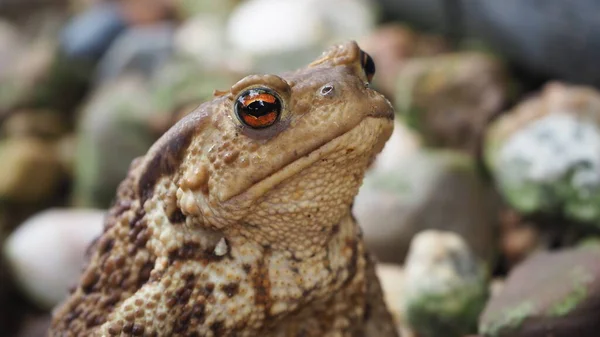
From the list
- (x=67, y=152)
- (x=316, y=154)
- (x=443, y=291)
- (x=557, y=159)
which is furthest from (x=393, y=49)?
(x=316, y=154)

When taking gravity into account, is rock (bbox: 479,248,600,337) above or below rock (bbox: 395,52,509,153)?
below

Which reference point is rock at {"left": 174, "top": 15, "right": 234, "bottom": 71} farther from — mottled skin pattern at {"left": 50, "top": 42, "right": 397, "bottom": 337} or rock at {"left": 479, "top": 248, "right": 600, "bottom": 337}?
mottled skin pattern at {"left": 50, "top": 42, "right": 397, "bottom": 337}

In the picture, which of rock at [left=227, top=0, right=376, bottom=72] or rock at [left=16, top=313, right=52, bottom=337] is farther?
rock at [left=227, top=0, right=376, bottom=72]

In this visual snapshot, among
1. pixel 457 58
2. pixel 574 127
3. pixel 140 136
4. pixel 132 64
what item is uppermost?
pixel 132 64

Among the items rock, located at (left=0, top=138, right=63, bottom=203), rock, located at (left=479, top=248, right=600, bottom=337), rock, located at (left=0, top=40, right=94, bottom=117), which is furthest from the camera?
rock, located at (left=0, top=40, right=94, bottom=117)

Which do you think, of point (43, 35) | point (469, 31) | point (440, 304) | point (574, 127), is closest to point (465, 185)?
point (574, 127)


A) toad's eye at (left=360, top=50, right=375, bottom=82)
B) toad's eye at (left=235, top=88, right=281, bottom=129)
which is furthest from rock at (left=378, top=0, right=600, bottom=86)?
toad's eye at (left=235, top=88, right=281, bottom=129)

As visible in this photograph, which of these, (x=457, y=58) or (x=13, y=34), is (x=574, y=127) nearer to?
(x=457, y=58)
